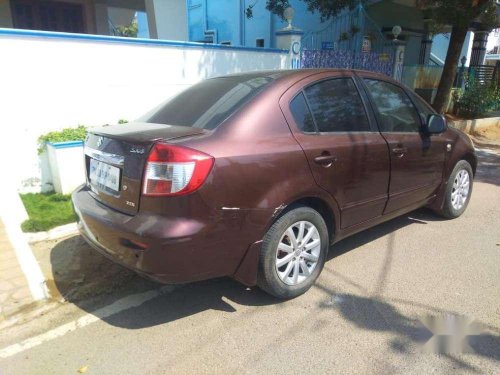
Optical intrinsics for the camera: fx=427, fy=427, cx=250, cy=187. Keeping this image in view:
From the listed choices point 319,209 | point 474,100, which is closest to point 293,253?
point 319,209

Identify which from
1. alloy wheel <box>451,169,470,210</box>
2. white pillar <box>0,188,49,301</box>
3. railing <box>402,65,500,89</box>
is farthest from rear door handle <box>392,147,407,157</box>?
railing <box>402,65,500,89</box>

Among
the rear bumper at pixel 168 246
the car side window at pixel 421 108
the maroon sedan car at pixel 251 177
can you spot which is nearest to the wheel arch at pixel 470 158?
the car side window at pixel 421 108

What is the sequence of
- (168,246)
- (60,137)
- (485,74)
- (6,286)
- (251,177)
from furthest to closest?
(485,74), (60,137), (6,286), (251,177), (168,246)

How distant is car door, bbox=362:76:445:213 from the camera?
3.86m

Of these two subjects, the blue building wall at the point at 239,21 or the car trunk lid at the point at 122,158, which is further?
the blue building wall at the point at 239,21

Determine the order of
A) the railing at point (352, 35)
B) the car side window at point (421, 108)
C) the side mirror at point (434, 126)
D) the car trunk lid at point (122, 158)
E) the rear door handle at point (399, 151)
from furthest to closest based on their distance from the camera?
the railing at point (352, 35) → the car side window at point (421, 108) → the side mirror at point (434, 126) → the rear door handle at point (399, 151) → the car trunk lid at point (122, 158)

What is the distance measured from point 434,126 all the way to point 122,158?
3.00 metres

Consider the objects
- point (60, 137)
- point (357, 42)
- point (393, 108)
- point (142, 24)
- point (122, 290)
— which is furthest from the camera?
point (142, 24)

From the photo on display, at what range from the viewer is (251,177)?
9.14 ft

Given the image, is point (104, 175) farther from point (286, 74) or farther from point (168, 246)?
point (286, 74)

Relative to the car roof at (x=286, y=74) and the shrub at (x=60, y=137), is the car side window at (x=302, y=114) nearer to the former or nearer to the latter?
the car roof at (x=286, y=74)

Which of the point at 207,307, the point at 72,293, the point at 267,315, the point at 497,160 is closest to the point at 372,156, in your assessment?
the point at 267,315

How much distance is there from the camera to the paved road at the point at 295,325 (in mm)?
2561

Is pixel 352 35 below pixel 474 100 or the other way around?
the other way around
